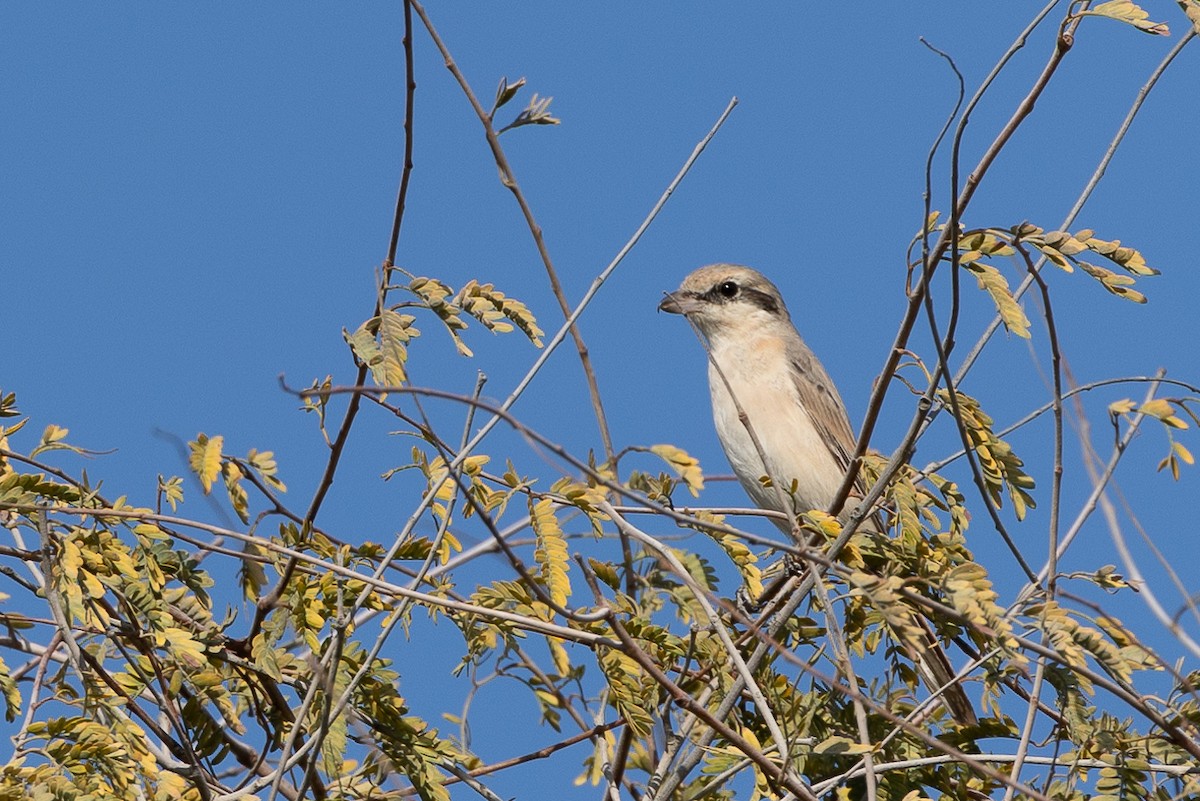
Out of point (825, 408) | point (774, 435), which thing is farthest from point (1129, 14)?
point (825, 408)

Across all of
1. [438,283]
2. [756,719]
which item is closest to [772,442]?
[756,719]

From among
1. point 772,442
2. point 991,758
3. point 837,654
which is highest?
point 772,442

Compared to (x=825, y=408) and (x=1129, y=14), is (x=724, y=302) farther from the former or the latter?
(x=1129, y=14)

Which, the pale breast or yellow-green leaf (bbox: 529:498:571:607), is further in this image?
the pale breast

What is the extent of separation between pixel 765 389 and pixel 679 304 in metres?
0.75

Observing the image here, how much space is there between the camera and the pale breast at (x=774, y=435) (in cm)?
638

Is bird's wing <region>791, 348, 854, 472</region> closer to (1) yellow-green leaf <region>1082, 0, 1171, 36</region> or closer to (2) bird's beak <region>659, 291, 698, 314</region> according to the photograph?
(2) bird's beak <region>659, 291, 698, 314</region>

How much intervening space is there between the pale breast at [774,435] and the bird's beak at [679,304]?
1.50 feet

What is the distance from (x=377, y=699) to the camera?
3.43 meters

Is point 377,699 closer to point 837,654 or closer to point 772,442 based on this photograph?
point 837,654

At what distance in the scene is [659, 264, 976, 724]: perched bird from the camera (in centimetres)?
646

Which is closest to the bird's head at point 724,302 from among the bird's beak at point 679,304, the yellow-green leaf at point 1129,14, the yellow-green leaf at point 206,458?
the bird's beak at point 679,304

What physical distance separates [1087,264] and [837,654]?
3.75ft

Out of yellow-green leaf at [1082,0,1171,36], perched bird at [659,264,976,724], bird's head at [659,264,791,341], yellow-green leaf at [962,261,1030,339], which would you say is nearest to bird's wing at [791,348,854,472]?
perched bird at [659,264,976,724]
